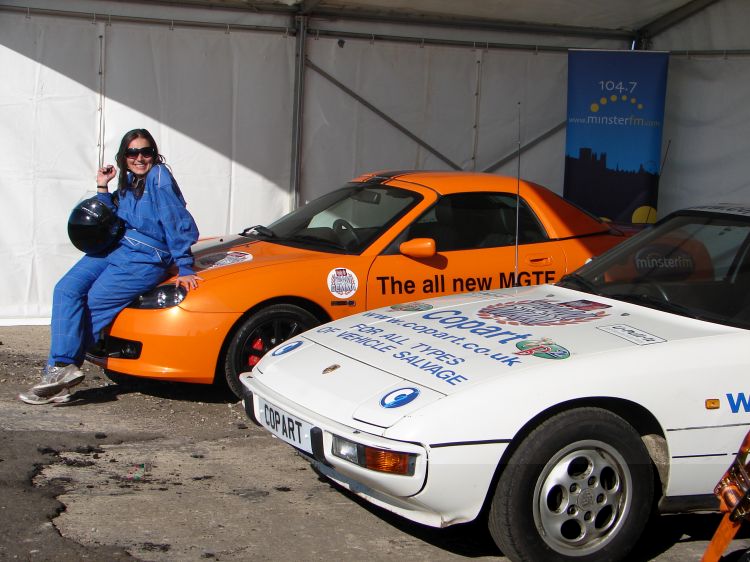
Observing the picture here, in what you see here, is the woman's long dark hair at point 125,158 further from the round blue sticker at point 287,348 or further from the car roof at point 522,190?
the round blue sticker at point 287,348

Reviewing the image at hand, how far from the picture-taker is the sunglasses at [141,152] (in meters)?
6.21

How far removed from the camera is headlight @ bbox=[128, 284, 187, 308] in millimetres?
5980

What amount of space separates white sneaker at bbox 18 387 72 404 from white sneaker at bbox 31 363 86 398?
0.13 feet

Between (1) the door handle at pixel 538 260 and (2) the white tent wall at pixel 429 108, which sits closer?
(1) the door handle at pixel 538 260

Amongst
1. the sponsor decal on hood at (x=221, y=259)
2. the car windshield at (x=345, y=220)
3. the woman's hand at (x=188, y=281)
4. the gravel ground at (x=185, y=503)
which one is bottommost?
the gravel ground at (x=185, y=503)

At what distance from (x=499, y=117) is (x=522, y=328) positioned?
5.95 m

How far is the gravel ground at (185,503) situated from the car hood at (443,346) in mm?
597

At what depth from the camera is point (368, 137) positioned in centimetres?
948

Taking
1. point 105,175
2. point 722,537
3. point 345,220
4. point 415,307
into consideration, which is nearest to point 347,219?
point 345,220

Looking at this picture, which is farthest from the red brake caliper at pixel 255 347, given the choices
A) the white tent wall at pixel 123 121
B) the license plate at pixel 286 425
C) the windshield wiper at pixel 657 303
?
the white tent wall at pixel 123 121

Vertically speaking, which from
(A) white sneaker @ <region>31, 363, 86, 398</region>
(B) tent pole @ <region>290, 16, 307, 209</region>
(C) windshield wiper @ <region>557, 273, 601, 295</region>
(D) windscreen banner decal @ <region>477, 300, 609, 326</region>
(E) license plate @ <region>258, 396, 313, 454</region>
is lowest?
(A) white sneaker @ <region>31, 363, 86, 398</region>

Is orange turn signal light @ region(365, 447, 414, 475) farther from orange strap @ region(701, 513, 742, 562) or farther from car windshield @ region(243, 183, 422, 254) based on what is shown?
car windshield @ region(243, 183, 422, 254)

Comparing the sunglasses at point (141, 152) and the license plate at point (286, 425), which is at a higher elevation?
the sunglasses at point (141, 152)

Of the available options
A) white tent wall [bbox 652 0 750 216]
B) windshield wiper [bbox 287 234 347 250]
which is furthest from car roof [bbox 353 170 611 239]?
white tent wall [bbox 652 0 750 216]
